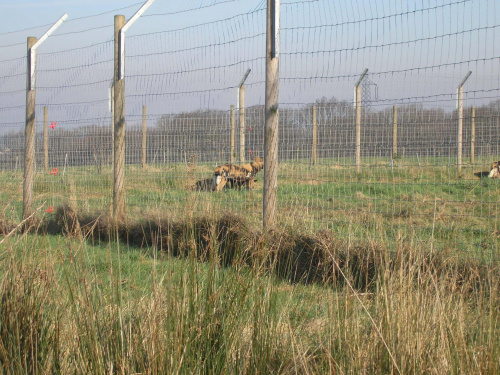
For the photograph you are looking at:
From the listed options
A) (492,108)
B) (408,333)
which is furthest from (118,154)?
(408,333)

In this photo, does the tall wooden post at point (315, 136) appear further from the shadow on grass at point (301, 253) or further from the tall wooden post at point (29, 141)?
the tall wooden post at point (29, 141)

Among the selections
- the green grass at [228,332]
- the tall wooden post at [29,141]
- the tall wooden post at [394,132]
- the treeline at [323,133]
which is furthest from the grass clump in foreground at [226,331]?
the tall wooden post at [29,141]

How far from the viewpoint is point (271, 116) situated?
→ 5922 mm

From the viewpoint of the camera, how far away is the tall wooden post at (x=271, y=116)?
5.88 metres

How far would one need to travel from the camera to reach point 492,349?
2.41 metres

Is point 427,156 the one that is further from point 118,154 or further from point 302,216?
point 118,154

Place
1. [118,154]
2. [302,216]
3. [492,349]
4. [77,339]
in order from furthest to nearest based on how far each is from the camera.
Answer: [118,154]
[302,216]
[77,339]
[492,349]

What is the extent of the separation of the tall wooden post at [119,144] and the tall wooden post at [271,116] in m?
2.43

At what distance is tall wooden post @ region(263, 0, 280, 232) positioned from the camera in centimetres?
588

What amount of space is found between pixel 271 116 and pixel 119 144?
8.19 feet

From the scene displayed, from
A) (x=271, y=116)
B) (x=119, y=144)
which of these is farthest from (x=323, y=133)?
(x=119, y=144)

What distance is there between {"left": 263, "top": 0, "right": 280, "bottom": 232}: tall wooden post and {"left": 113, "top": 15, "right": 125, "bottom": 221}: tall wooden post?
2.43 meters

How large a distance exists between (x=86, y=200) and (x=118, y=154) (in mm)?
1064

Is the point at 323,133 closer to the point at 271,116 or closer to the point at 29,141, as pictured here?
the point at 271,116
